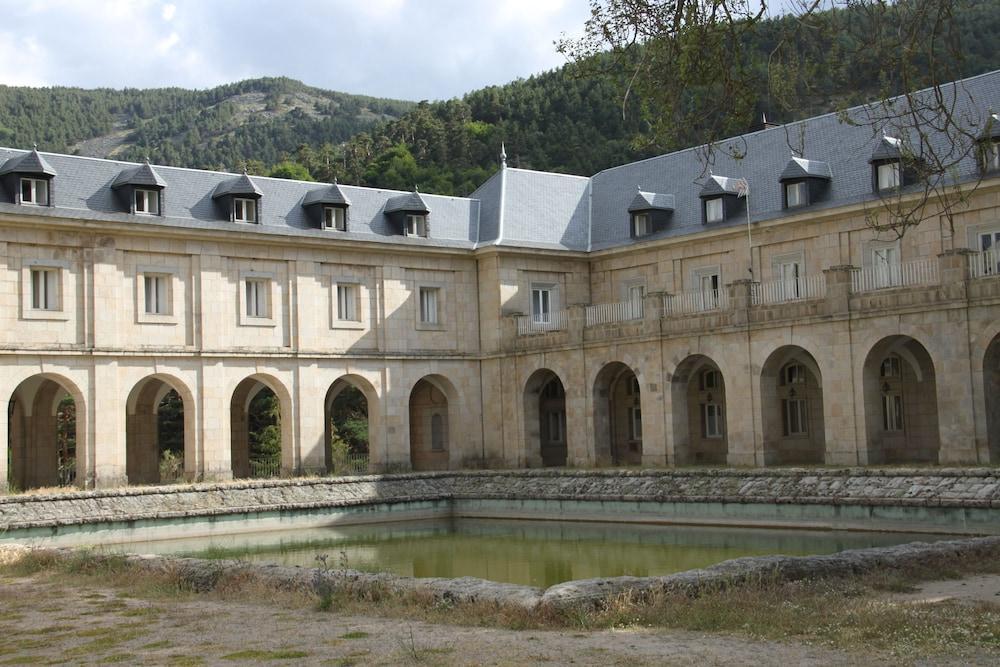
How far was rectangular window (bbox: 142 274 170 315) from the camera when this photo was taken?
37.9 metres

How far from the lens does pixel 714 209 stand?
4144 cm

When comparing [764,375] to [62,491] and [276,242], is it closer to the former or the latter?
[276,242]

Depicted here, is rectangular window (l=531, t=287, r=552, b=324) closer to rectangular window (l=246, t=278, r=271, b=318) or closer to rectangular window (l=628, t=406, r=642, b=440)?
rectangular window (l=628, t=406, r=642, b=440)

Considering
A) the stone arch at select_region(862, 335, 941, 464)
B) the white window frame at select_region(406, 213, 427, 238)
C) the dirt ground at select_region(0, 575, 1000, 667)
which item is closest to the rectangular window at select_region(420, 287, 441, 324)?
the white window frame at select_region(406, 213, 427, 238)

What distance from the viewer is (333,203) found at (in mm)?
41344

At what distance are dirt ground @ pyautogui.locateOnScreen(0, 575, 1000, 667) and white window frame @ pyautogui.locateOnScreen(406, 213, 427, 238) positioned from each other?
2889cm

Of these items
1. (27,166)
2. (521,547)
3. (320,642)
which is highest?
(27,166)

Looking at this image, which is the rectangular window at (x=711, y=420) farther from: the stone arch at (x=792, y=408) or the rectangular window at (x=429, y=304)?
the rectangular window at (x=429, y=304)

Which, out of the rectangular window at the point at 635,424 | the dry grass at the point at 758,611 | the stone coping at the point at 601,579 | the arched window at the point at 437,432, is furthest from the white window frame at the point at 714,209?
the dry grass at the point at 758,611

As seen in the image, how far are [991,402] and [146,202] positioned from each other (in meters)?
24.4

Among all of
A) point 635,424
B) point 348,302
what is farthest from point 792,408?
point 348,302

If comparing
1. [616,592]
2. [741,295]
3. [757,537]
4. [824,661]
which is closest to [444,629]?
[616,592]

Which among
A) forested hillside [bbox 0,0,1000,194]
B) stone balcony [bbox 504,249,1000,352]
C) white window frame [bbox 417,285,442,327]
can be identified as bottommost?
stone balcony [bbox 504,249,1000,352]

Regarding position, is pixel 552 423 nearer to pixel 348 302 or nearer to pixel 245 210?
pixel 348 302
